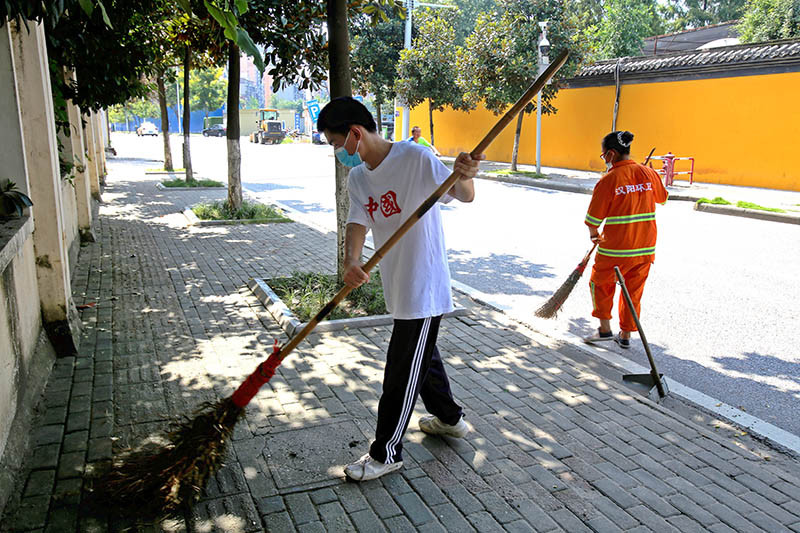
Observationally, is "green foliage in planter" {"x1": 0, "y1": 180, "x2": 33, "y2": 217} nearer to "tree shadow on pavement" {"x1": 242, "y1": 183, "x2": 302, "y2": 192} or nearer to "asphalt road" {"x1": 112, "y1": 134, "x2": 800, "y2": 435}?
"asphalt road" {"x1": 112, "y1": 134, "x2": 800, "y2": 435}

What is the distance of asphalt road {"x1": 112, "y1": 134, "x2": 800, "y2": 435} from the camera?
4.63 metres

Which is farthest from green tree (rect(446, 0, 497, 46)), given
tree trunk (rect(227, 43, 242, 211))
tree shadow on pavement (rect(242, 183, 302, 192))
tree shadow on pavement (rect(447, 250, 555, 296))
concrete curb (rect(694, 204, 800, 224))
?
tree shadow on pavement (rect(447, 250, 555, 296))

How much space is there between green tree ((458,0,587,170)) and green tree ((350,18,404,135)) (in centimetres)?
652

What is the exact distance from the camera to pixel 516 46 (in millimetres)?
17984

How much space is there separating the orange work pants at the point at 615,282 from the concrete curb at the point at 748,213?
822cm

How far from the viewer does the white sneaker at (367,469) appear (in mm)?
2977

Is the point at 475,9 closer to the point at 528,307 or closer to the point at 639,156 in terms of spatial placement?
the point at 639,156

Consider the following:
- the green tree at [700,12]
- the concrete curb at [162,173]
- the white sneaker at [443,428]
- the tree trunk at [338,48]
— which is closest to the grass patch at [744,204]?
the tree trunk at [338,48]

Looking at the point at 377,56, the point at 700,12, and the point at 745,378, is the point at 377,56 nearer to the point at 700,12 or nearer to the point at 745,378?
the point at 745,378

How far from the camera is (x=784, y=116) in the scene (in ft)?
52.0

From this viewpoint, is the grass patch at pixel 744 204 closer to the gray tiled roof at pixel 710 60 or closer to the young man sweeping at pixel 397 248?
the gray tiled roof at pixel 710 60

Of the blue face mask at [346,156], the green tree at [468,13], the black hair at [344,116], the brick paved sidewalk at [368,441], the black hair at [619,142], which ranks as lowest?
the brick paved sidewalk at [368,441]

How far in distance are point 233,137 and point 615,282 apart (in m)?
7.87

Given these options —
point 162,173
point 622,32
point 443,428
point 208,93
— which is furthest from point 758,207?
point 208,93
